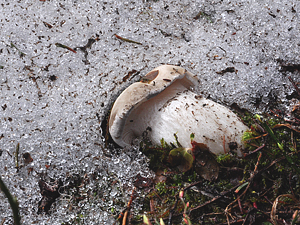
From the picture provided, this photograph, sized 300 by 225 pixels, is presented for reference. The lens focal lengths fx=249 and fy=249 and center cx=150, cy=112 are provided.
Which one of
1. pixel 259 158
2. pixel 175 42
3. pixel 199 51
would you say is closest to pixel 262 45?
pixel 199 51

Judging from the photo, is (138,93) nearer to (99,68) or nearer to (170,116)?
(170,116)

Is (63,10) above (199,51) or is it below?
above

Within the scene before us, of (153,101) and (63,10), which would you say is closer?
(153,101)

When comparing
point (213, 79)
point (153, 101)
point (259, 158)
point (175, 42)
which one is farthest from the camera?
point (175, 42)

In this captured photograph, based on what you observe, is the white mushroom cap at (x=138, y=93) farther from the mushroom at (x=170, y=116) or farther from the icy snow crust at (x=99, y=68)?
the icy snow crust at (x=99, y=68)

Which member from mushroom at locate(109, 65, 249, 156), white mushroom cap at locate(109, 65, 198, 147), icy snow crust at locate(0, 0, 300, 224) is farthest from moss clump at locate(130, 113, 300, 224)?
white mushroom cap at locate(109, 65, 198, 147)

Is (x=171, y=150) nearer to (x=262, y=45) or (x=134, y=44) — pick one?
(x=134, y=44)

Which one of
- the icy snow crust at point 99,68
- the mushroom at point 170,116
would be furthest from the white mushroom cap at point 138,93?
the icy snow crust at point 99,68
